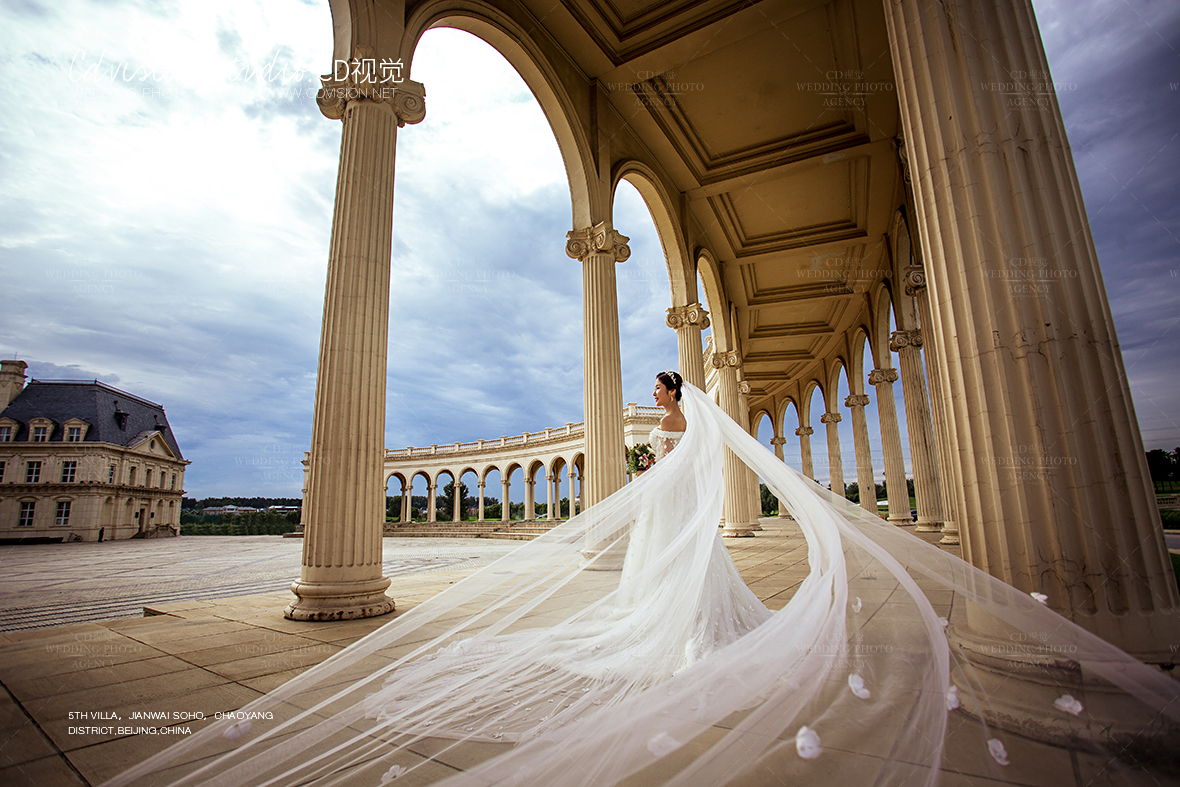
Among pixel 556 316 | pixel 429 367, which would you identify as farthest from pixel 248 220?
pixel 429 367

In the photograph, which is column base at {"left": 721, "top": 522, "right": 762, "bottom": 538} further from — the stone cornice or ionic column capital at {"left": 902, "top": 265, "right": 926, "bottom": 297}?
the stone cornice

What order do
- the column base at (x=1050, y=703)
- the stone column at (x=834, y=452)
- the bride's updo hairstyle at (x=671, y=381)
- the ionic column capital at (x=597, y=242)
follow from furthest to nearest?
the stone column at (x=834, y=452) < the ionic column capital at (x=597, y=242) < the bride's updo hairstyle at (x=671, y=381) < the column base at (x=1050, y=703)

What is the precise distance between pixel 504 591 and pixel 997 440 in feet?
7.85

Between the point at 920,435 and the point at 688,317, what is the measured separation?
23.3 ft

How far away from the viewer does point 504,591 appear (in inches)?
106

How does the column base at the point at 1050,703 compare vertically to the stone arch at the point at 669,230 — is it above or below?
below

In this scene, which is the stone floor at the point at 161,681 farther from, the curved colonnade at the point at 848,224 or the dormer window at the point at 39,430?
the dormer window at the point at 39,430

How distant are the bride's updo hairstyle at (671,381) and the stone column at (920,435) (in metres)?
11.5

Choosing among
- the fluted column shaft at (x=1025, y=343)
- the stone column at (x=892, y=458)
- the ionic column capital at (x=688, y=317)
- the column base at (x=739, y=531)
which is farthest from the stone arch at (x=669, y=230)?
the stone column at (x=892, y=458)

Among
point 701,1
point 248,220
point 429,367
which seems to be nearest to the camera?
point 701,1

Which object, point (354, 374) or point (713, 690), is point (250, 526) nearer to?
point (354, 374)

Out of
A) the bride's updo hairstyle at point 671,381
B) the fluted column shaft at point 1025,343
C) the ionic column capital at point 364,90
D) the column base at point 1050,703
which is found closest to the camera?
the column base at point 1050,703

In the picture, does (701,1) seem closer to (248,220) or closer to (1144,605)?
(1144,605)

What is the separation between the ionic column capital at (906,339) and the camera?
12773 mm
